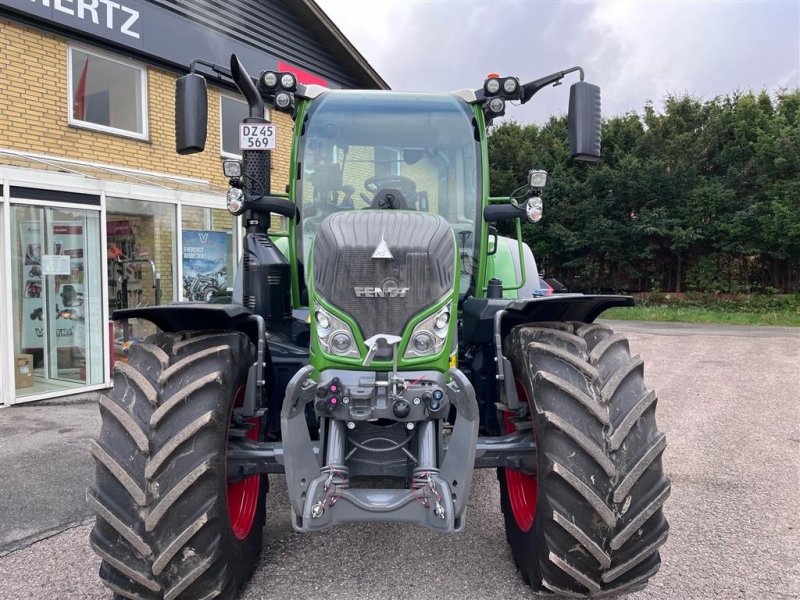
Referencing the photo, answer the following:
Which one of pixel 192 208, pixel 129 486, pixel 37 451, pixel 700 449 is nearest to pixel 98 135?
pixel 192 208

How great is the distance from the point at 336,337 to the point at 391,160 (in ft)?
5.04

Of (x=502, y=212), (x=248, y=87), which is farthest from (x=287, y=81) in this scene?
(x=502, y=212)

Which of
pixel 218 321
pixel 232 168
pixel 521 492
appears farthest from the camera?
pixel 232 168

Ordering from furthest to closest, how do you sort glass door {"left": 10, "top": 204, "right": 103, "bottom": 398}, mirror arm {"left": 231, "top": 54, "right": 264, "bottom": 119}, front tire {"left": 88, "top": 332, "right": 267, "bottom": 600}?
glass door {"left": 10, "top": 204, "right": 103, "bottom": 398}, mirror arm {"left": 231, "top": 54, "right": 264, "bottom": 119}, front tire {"left": 88, "top": 332, "right": 267, "bottom": 600}

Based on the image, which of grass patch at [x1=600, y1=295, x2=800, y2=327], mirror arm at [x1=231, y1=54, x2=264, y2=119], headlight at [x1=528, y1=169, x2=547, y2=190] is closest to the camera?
mirror arm at [x1=231, y1=54, x2=264, y2=119]

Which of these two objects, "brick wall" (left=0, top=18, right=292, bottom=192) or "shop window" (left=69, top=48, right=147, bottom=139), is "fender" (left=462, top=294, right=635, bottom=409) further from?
"shop window" (left=69, top=48, right=147, bottom=139)

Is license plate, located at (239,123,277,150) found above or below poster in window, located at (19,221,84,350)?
above

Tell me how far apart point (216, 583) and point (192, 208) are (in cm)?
818

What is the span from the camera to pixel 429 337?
2.82 metres

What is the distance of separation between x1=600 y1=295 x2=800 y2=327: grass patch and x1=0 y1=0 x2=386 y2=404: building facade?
12.9m

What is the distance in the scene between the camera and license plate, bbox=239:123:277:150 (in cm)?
366

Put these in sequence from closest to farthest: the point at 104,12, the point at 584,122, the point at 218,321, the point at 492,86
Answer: the point at 218,321 < the point at 584,122 < the point at 492,86 < the point at 104,12

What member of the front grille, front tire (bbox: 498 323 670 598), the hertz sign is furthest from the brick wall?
front tire (bbox: 498 323 670 598)

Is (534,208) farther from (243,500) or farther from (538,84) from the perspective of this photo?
(243,500)
